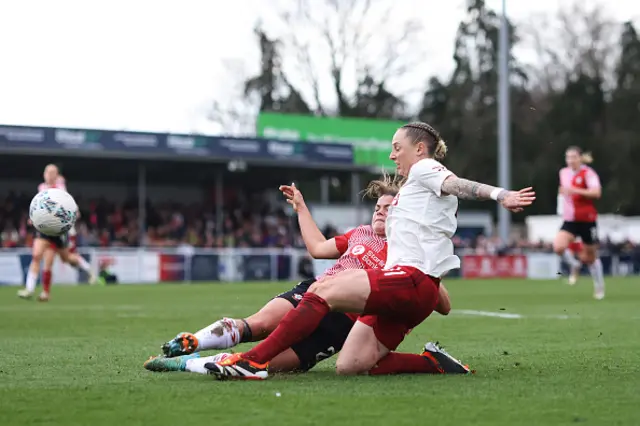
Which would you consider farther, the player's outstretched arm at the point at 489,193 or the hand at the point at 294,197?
the hand at the point at 294,197

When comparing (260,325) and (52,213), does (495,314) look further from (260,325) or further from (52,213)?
(260,325)

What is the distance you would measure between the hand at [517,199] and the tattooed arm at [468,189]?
34 millimetres

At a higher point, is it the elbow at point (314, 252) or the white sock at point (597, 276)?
the elbow at point (314, 252)

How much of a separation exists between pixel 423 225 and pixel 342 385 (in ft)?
3.52

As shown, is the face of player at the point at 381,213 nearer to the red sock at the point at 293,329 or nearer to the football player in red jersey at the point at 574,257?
the red sock at the point at 293,329

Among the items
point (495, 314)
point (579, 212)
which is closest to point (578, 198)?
point (579, 212)

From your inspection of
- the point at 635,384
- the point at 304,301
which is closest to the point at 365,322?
the point at 304,301

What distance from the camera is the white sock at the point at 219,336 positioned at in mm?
6680

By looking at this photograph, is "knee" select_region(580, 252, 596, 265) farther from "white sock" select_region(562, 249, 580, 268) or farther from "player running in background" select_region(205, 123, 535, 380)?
"player running in background" select_region(205, 123, 535, 380)

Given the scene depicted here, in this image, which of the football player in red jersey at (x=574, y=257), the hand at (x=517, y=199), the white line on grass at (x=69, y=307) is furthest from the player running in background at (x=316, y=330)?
the football player in red jersey at (x=574, y=257)

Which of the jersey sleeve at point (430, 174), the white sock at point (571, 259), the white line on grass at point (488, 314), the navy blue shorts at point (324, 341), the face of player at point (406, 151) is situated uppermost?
the face of player at point (406, 151)

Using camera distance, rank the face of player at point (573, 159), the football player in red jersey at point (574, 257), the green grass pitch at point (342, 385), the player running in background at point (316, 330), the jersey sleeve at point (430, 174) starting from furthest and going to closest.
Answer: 1. the football player in red jersey at point (574, 257)
2. the face of player at point (573, 159)
3. the player running in background at point (316, 330)
4. the jersey sleeve at point (430, 174)
5. the green grass pitch at point (342, 385)

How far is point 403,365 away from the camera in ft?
22.1

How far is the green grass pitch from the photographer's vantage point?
4.89m
